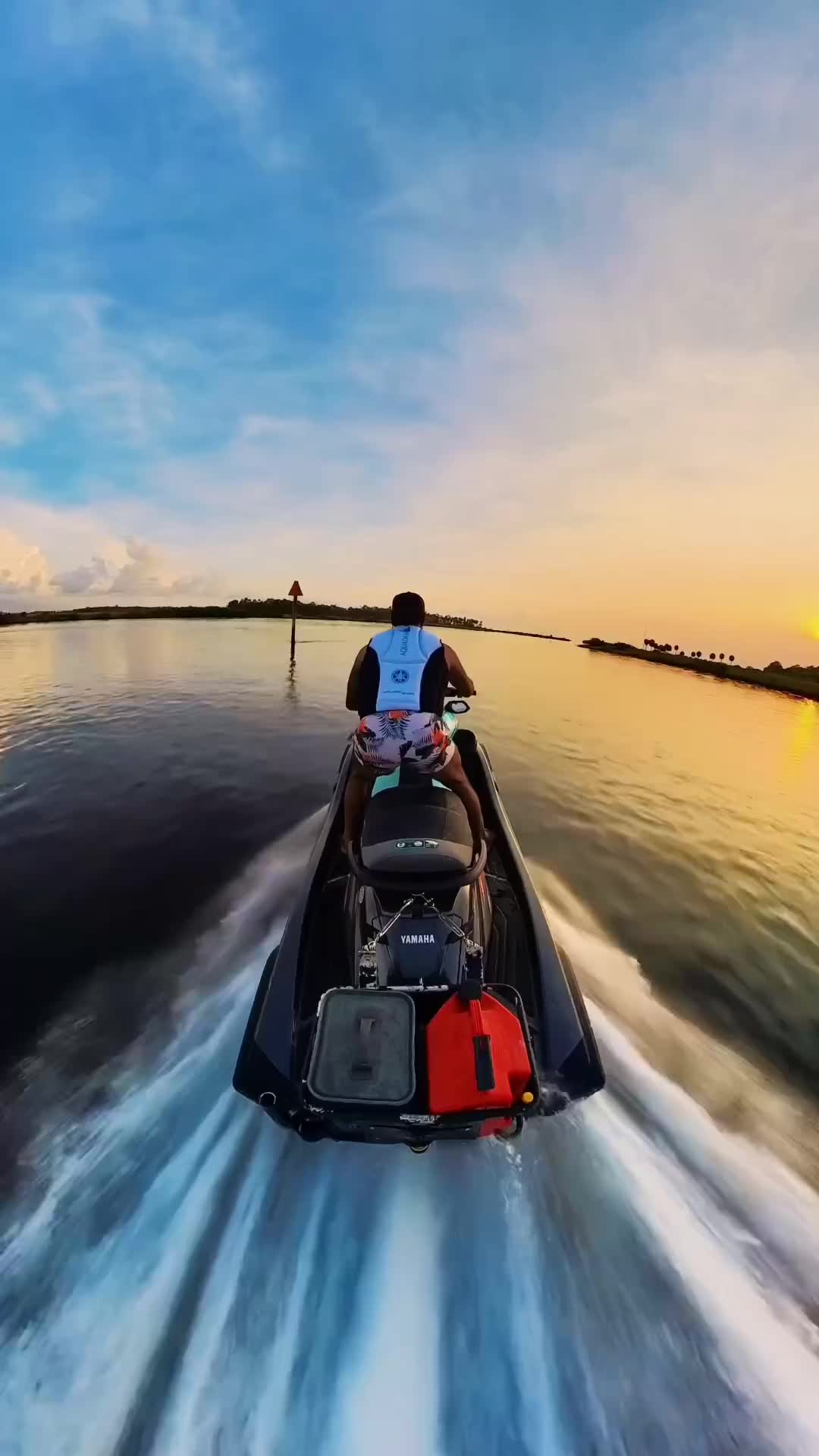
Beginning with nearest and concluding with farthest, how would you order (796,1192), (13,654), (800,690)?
(796,1192), (13,654), (800,690)

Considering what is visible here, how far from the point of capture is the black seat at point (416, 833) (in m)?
3.38

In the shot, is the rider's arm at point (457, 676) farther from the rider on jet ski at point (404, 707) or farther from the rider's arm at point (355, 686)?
the rider's arm at point (355, 686)

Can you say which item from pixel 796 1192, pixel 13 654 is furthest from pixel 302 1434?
pixel 13 654

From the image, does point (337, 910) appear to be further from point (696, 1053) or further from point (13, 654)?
point (13, 654)

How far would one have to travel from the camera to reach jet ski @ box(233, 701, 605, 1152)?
244cm

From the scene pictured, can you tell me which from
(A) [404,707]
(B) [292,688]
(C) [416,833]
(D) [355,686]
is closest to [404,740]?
(A) [404,707]

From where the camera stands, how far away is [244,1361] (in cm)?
221

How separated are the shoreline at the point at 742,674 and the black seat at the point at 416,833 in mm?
33879

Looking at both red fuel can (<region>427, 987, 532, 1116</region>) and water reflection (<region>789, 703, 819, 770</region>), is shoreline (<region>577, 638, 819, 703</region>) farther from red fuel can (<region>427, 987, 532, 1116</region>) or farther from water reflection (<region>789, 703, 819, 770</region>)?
red fuel can (<region>427, 987, 532, 1116</region>)

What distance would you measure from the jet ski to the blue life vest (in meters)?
0.58

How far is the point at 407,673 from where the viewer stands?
15.1 feet

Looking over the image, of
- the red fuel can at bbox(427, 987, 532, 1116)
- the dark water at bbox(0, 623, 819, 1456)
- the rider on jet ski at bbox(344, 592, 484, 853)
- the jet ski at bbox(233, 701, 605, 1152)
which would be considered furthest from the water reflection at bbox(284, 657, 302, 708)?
the red fuel can at bbox(427, 987, 532, 1116)

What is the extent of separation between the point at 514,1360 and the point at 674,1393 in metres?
0.61

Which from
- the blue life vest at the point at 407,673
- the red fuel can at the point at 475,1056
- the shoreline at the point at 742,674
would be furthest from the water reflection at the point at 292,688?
the shoreline at the point at 742,674
